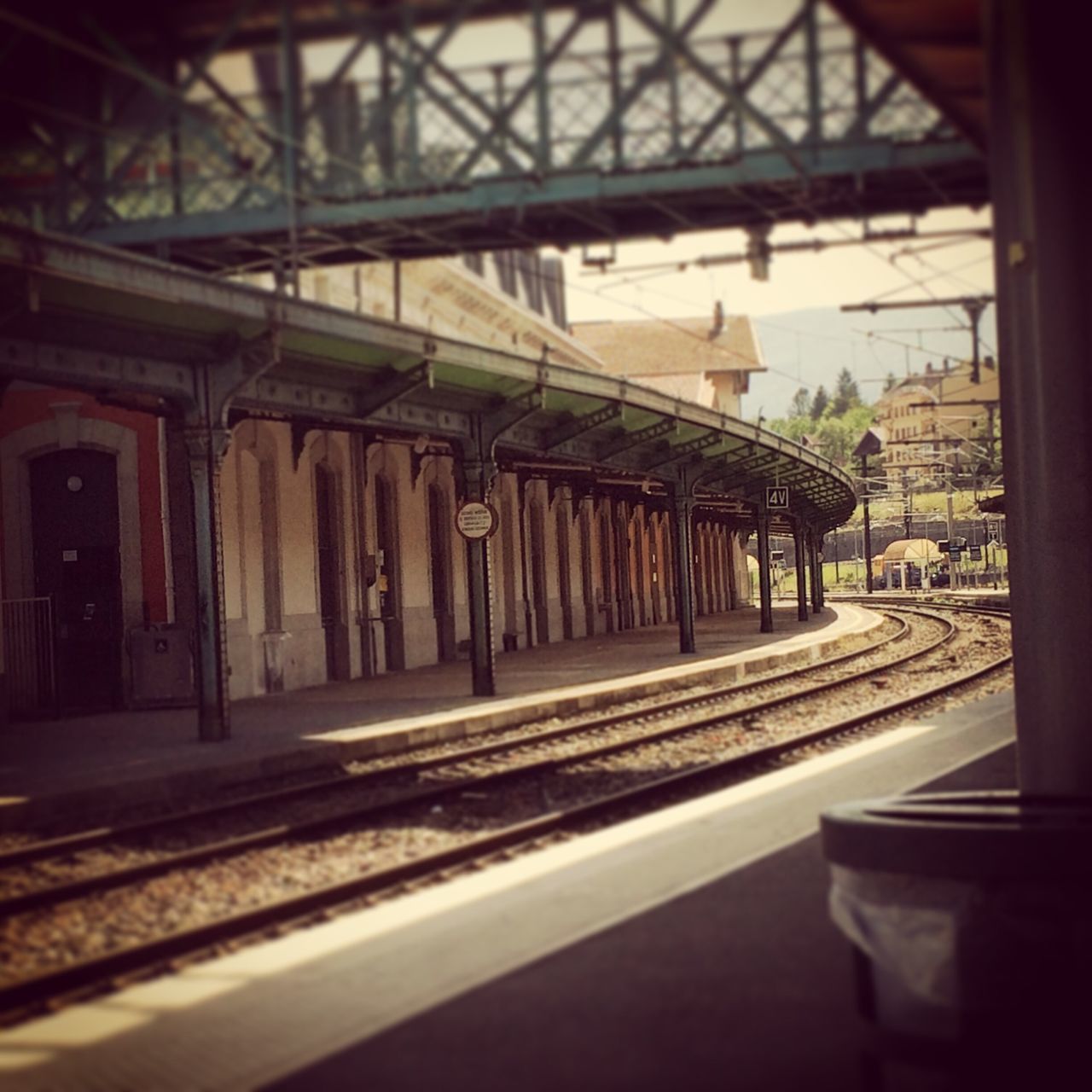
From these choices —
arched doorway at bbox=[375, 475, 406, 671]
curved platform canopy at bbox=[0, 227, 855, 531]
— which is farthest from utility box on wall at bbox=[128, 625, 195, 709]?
arched doorway at bbox=[375, 475, 406, 671]

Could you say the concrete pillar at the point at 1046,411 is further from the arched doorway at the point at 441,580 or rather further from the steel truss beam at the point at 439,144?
the arched doorway at the point at 441,580

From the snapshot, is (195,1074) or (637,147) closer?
(195,1074)

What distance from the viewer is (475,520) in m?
21.4

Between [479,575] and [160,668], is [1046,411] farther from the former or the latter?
[160,668]

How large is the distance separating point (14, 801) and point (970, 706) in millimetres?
9992

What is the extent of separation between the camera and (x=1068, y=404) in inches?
252

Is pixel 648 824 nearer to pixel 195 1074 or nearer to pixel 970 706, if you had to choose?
pixel 195 1074

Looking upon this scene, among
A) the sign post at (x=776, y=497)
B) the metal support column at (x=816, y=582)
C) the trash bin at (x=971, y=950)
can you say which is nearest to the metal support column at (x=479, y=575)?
the trash bin at (x=971, y=950)

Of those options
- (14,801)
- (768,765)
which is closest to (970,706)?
(768,765)

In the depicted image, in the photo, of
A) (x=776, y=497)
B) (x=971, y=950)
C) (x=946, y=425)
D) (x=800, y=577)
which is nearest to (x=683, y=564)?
(x=776, y=497)

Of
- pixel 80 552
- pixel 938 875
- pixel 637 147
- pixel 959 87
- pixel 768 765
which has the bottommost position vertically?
pixel 768 765

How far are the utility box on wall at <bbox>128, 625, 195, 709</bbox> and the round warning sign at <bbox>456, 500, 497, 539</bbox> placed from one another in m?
3.85

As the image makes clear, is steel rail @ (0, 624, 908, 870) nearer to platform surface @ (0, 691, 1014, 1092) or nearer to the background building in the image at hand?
platform surface @ (0, 691, 1014, 1092)

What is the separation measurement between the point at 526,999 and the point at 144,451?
17.2 meters
